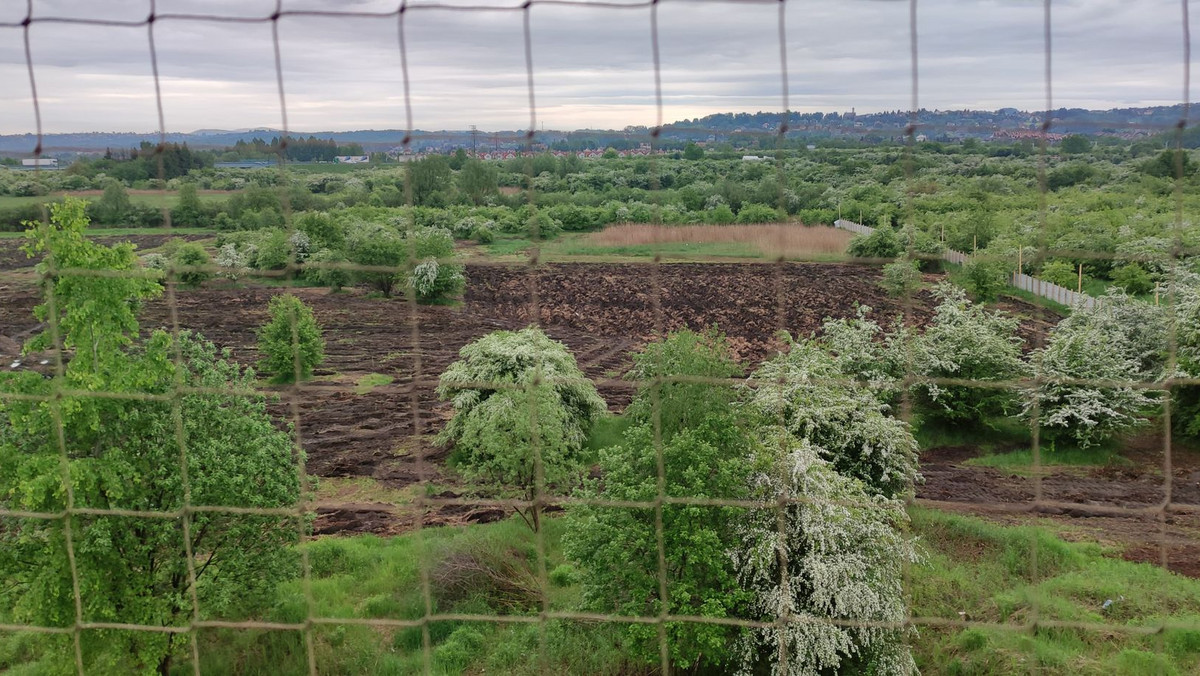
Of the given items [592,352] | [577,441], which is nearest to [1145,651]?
[577,441]

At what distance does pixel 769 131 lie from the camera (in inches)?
102

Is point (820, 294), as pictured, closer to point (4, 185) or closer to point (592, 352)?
point (592, 352)

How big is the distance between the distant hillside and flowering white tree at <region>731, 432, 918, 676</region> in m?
3.04

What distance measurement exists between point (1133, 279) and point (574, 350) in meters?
8.83

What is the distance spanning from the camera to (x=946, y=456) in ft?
36.0

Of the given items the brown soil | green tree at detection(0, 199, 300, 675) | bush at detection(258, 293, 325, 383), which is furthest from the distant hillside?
bush at detection(258, 293, 325, 383)

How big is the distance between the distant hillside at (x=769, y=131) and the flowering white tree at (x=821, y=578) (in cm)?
304

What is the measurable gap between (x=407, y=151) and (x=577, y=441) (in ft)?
24.1

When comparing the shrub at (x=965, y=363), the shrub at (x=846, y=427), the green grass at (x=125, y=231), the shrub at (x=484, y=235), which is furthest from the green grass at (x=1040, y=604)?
the green grass at (x=125, y=231)

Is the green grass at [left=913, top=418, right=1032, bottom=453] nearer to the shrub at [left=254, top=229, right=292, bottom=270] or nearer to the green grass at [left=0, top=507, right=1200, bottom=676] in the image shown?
the green grass at [left=0, top=507, right=1200, bottom=676]

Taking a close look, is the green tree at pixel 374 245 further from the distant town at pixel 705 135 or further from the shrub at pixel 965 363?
the shrub at pixel 965 363

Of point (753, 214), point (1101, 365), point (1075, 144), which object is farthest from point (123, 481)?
point (1101, 365)

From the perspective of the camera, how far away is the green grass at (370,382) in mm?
14375

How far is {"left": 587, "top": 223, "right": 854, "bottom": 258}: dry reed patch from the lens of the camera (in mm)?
4281
